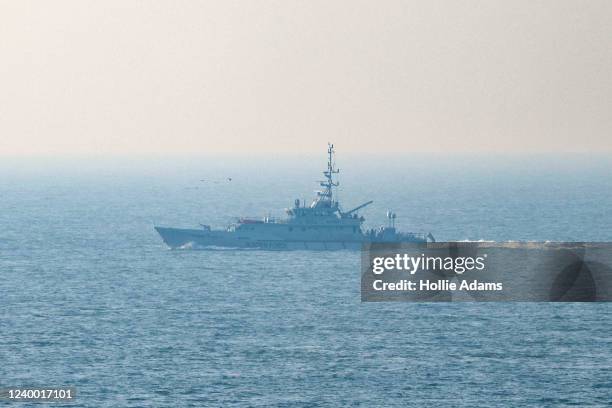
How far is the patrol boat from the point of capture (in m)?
146

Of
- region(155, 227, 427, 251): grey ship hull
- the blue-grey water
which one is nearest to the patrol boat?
region(155, 227, 427, 251): grey ship hull

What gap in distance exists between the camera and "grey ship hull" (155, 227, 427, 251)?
146000mm

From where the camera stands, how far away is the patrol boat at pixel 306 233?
479ft

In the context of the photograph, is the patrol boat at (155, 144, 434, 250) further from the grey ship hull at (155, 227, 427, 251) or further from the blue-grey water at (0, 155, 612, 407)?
the blue-grey water at (0, 155, 612, 407)

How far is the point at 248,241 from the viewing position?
147 m

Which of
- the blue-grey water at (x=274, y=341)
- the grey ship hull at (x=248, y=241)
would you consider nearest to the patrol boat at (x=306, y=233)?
the grey ship hull at (x=248, y=241)

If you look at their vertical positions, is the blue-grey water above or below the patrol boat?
below

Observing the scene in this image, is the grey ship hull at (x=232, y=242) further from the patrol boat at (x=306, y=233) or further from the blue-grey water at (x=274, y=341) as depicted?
the blue-grey water at (x=274, y=341)

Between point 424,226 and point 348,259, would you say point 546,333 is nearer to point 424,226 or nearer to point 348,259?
point 348,259

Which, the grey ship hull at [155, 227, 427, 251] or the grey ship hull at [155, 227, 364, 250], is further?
the grey ship hull at [155, 227, 364, 250]

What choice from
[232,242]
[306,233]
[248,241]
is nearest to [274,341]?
[306,233]

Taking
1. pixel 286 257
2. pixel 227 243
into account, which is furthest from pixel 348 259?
pixel 227 243

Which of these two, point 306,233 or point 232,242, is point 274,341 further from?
point 232,242

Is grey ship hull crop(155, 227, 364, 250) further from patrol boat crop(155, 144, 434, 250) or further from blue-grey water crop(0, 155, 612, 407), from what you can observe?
blue-grey water crop(0, 155, 612, 407)
